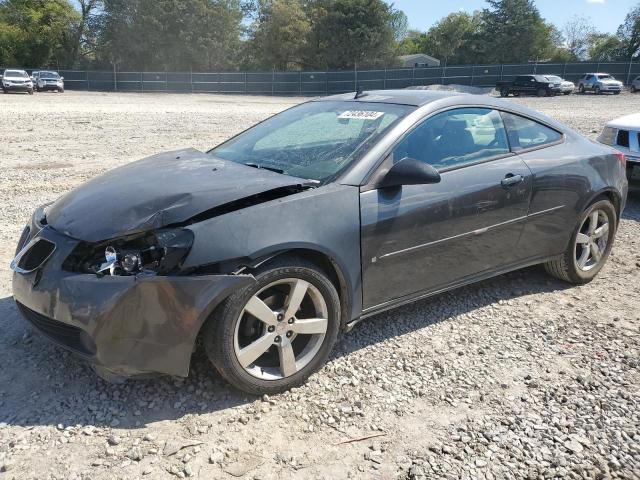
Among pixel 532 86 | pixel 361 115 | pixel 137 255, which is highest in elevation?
pixel 532 86

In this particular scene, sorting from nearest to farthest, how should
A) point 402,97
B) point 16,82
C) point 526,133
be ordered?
point 402,97
point 526,133
point 16,82

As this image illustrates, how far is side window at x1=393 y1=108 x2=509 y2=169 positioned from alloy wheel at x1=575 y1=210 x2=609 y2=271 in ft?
3.84

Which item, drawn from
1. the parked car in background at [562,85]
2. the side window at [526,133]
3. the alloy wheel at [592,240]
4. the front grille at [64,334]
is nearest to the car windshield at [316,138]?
the side window at [526,133]

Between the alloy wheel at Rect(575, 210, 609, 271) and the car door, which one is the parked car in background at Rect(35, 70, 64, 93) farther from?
the alloy wheel at Rect(575, 210, 609, 271)

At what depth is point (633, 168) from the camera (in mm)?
6945

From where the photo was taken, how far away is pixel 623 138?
7246 millimetres

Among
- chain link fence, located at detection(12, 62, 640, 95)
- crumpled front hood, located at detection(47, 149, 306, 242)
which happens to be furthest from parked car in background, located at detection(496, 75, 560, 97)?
crumpled front hood, located at detection(47, 149, 306, 242)

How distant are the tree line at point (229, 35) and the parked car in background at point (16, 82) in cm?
2308

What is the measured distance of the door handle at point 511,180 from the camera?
386cm

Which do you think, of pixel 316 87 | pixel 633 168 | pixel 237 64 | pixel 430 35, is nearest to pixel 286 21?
pixel 237 64

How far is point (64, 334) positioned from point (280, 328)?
1.10 m

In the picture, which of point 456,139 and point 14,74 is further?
point 14,74

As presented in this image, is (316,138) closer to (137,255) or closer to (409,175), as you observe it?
(409,175)

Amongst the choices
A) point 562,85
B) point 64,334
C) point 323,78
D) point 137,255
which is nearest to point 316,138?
point 137,255
